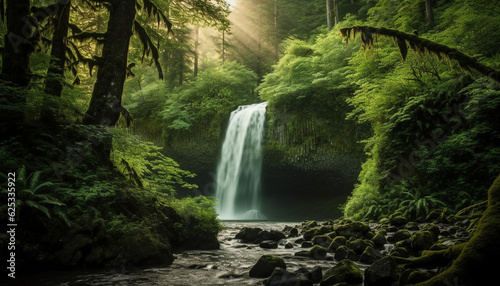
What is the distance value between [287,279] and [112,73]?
19.7 feet

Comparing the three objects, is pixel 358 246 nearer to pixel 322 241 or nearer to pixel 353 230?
pixel 322 241

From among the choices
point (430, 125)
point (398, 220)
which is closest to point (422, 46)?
point (398, 220)

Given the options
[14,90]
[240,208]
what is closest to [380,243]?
[14,90]

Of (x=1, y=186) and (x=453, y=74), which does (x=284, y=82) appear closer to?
(x=453, y=74)

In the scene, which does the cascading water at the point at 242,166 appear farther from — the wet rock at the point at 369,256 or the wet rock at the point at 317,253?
the wet rock at the point at 369,256

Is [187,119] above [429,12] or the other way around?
the other way around

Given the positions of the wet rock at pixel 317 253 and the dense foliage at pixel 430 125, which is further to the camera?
the dense foliage at pixel 430 125

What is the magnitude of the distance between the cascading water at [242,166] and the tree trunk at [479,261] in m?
16.9

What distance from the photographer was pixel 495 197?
3129mm

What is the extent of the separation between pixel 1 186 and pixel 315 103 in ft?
53.1

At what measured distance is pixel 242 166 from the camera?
2044 cm

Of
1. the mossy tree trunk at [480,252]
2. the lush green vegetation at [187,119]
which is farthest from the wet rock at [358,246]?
the lush green vegetation at [187,119]

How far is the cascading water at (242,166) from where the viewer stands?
20.1m

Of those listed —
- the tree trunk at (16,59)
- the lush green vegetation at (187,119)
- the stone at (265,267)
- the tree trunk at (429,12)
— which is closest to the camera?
the stone at (265,267)
